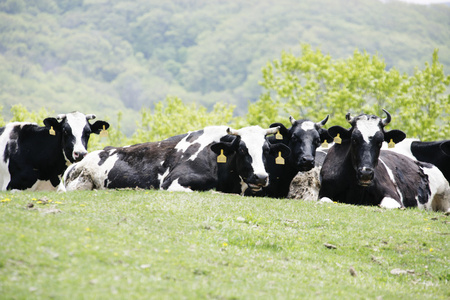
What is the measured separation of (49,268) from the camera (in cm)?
748

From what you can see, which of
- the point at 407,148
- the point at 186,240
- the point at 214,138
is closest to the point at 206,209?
the point at 186,240

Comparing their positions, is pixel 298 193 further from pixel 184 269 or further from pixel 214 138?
pixel 184 269

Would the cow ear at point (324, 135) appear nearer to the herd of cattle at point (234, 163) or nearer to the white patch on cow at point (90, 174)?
the herd of cattle at point (234, 163)

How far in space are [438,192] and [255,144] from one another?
7.12 meters

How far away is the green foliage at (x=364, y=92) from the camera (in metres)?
47.3

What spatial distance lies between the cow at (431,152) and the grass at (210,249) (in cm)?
670

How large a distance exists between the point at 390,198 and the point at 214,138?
5708 millimetres

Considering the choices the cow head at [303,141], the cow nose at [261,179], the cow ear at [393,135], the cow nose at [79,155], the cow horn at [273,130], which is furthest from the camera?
the cow ear at [393,135]

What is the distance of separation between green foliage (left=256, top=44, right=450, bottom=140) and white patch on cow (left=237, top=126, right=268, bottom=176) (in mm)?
31442

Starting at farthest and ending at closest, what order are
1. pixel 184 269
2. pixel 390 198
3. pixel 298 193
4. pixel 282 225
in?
pixel 298 193 → pixel 390 198 → pixel 282 225 → pixel 184 269

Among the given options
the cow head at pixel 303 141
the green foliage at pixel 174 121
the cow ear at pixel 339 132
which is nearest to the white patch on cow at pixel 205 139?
the cow head at pixel 303 141

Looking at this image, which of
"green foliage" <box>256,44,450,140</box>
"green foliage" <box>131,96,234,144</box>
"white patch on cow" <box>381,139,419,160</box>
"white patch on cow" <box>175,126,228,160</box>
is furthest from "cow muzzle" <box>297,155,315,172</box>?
"green foliage" <box>131,96,234,144</box>

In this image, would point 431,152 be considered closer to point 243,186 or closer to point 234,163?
point 243,186

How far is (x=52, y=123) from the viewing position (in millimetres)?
16500
